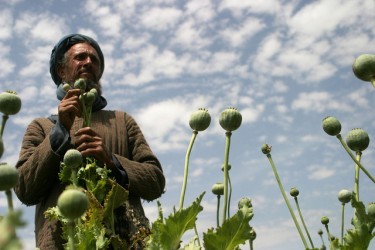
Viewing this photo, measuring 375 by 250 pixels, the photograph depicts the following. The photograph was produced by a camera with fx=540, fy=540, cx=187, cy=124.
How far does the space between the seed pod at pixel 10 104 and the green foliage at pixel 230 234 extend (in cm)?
71

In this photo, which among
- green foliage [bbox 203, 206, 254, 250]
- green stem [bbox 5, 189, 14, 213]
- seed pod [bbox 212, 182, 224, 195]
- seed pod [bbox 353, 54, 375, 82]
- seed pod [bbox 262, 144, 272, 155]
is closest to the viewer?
green stem [bbox 5, 189, 14, 213]

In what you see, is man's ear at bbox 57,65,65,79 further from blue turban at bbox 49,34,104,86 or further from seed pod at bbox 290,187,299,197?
seed pod at bbox 290,187,299,197

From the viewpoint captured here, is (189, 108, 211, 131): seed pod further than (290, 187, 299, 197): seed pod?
No

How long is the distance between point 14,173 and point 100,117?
2.06 m

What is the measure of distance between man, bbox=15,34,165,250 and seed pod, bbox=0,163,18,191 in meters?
1.19

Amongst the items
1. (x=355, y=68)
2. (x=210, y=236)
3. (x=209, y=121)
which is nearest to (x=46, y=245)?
(x=209, y=121)

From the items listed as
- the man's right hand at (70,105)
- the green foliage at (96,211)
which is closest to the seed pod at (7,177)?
the green foliage at (96,211)

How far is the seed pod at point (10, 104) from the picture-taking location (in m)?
1.61

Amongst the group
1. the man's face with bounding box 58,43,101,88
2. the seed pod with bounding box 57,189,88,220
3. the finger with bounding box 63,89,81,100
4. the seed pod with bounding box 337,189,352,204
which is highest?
the man's face with bounding box 58,43,101,88

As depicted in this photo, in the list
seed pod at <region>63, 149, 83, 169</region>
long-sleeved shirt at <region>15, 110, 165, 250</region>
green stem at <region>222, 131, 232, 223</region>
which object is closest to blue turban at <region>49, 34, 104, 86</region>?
long-sleeved shirt at <region>15, 110, 165, 250</region>

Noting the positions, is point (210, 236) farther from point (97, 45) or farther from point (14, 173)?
point (97, 45)

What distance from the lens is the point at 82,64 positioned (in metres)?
3.15

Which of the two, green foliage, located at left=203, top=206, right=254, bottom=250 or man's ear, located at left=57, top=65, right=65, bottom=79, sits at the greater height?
man's ear, located at left=57, top=65, right=65, bottom=79

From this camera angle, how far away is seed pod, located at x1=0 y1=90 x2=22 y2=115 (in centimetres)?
161
